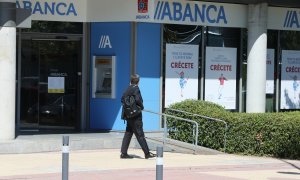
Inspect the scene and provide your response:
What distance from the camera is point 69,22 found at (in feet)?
62.4

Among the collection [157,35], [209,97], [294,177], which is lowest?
[294,177]

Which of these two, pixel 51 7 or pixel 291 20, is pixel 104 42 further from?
pixel 291 20

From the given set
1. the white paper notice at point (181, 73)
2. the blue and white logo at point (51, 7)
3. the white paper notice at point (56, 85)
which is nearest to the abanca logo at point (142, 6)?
the white paper notice at point (181, 73)

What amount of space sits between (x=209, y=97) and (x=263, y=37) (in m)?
2.62

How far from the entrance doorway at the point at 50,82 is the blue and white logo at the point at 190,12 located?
2.79m

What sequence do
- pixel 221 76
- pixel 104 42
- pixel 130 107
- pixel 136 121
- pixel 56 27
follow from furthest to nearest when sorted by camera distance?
pixel 221 76, pixel 56 27, pixel 104 42, pixel 136 121, pixel 130 107

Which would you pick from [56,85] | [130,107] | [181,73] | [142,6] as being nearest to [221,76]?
[181,73]

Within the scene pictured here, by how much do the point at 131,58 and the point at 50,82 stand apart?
9.14ft

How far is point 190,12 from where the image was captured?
63.7 ft

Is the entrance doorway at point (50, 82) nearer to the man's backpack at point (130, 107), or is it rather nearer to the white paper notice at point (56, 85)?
the white paper notice at point (56, 85)

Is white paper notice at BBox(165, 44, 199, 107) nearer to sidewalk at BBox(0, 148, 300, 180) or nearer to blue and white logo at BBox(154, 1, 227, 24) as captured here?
blue and white logo at BBox(154, 1, 227, 24)

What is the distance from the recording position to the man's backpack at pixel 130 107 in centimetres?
1445

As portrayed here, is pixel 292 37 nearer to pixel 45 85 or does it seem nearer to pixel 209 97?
pixel 209 97

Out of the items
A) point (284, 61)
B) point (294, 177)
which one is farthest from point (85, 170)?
point (284, 61)
